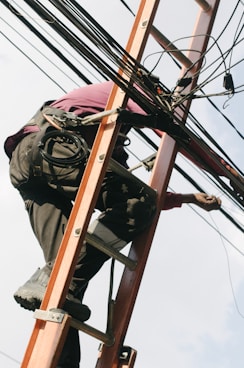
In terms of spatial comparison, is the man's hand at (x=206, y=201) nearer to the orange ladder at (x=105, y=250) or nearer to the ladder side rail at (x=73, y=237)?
the orange ladder at (x=105, y=250)

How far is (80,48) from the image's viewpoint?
4688mm

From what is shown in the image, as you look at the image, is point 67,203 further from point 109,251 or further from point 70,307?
point 70,307

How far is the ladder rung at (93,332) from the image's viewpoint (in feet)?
14.2

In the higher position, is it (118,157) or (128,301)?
(118,157)

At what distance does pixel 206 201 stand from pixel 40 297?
144cm

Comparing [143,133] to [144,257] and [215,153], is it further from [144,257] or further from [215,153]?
[144,257]

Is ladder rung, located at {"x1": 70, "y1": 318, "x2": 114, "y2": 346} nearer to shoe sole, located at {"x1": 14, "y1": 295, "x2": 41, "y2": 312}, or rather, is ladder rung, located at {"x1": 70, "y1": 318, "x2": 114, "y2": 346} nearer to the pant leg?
shoe sole, located at {"x1": 14, "y1": 295, "x2": 41, "y2": 312}

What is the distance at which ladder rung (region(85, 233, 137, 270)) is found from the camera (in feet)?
14.8

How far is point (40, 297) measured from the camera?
4410 mm

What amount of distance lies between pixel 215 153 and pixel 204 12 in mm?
1196

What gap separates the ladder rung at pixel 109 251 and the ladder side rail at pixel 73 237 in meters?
0.13

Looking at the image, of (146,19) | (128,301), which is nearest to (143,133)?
(146,19)

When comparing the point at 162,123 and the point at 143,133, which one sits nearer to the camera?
the point at 162,123

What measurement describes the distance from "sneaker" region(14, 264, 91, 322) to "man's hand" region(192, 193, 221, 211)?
124cm
